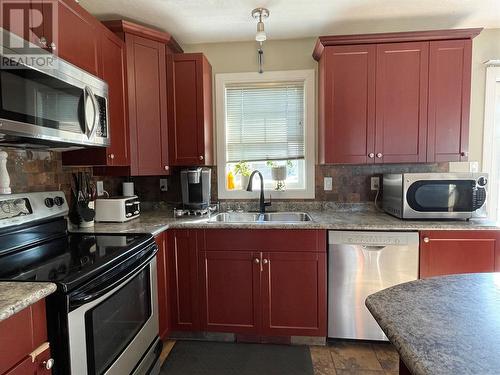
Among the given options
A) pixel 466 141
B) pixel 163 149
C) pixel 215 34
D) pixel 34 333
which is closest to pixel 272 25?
pixel 215 34

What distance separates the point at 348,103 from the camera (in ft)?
7.12

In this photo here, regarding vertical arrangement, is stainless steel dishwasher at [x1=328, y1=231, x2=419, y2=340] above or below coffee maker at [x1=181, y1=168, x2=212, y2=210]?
below

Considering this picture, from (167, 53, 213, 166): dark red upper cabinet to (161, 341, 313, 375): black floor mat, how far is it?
139 cm

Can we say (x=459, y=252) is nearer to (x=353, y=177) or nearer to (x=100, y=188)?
(x=353, y=177)

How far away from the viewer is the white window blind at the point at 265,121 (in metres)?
2.59

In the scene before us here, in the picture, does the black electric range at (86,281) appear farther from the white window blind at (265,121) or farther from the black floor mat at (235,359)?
the white window blind at (265,121)

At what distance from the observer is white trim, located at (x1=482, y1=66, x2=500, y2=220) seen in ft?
7.80

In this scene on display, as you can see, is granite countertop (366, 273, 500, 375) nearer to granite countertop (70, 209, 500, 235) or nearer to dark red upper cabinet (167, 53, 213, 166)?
granite countertop (70, 209, 500, 235)

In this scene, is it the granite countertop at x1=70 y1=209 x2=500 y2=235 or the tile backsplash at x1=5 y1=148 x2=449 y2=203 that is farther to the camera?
the tile backsplash at x1=5 y1=148 x2=449 y2=203

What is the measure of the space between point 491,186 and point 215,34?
271 cm

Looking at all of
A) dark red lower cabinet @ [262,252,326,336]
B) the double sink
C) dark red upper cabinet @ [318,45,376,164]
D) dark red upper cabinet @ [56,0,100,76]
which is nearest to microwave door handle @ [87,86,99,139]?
dark red upper cabinet @ [56,0,100,76]

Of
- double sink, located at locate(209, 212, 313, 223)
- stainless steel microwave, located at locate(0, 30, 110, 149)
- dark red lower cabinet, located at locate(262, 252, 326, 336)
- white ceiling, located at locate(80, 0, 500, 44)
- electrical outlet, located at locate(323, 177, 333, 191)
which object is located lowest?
dark red lower cabinet, located at locate(262, 252, 326, 336)

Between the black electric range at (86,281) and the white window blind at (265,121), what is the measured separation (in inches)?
51.3

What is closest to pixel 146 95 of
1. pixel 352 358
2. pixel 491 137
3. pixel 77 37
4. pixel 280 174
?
pixel 77 37
